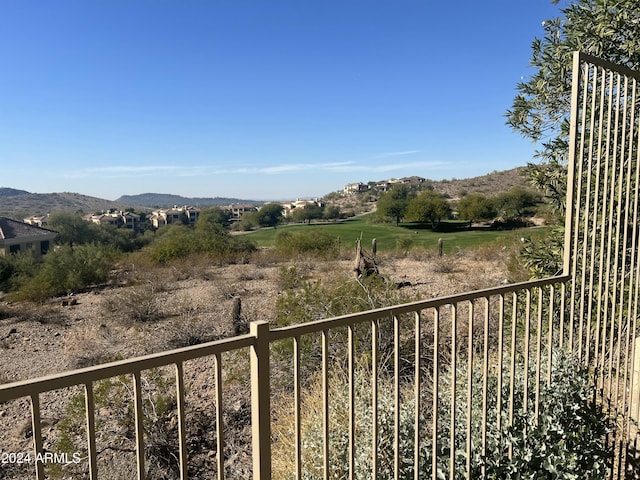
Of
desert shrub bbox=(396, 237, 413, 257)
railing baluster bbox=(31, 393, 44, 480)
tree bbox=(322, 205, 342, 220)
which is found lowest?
desert shrub bbox=(396, 237, 413, 257)

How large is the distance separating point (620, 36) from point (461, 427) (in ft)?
9.62

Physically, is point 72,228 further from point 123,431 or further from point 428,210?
point 123,431

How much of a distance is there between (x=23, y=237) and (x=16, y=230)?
1230 mm

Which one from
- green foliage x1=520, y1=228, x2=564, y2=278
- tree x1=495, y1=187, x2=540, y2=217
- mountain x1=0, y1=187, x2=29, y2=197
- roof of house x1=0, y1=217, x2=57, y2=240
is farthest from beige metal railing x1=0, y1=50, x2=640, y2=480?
mountain x1=0, y1=187, x2=29, y2=197

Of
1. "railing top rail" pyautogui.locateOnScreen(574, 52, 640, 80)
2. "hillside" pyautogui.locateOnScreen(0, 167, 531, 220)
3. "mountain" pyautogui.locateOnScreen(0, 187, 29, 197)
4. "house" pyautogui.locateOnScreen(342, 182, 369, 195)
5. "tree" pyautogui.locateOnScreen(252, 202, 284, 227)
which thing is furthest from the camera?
"house" pyautogui.locateOnScreen(342, 182, 369, 195)

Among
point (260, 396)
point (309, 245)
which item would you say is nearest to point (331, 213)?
point (309, 245)

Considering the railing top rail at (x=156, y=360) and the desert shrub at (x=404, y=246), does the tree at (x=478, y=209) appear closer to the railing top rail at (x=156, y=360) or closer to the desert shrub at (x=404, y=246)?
the desert shrub at (x=404, y=246)

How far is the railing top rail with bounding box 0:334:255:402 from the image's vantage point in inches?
26.3

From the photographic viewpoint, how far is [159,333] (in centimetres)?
631

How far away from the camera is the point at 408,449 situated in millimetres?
1728

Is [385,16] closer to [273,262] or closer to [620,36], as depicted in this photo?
[620,36]

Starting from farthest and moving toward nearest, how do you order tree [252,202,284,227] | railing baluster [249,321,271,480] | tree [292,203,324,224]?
tree [292,203,324,224] < tree [252,202,284,227] < railing baluster [249,321,271,480]

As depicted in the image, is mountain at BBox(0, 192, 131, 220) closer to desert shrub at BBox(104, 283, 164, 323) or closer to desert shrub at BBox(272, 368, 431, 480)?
desert shrub at BBox(104, 283, 164, 323)

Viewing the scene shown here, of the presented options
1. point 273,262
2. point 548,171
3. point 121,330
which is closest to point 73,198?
point 273,262
